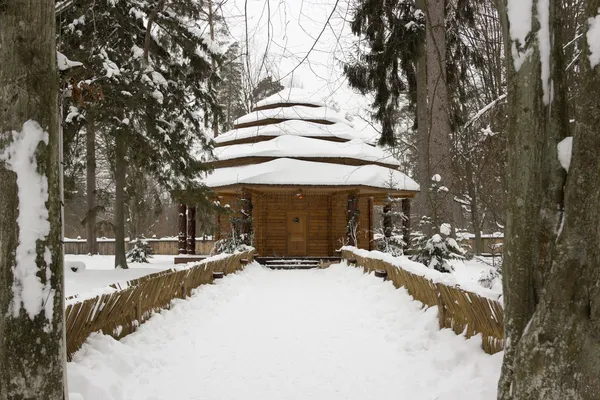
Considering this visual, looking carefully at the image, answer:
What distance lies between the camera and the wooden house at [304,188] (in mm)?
21156

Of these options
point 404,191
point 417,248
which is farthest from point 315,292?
point 404,191

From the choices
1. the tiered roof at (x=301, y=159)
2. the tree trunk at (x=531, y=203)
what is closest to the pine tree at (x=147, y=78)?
the tiered roof at (x=301, y=159)

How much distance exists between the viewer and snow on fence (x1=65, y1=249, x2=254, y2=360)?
15.3 ft

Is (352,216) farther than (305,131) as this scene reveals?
No

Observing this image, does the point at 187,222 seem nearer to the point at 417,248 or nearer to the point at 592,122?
the point at 417,248

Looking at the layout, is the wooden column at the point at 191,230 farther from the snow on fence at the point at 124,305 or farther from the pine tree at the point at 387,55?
the snow on fence at the point at 124,305

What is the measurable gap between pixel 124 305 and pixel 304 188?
14991mm

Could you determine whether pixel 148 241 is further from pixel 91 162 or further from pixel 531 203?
pixel 531 203

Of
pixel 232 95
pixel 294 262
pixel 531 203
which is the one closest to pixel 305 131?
pixel 294 262

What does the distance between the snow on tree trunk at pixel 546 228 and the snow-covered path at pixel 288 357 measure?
1.13m

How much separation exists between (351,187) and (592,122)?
709 inches

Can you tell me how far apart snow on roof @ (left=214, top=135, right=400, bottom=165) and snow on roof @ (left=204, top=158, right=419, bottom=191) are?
510mm

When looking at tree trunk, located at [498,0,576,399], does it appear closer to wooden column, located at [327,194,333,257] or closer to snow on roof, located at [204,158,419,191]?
snow on roof, located at [204,158,419,191]

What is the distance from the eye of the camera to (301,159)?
22.5 meters
